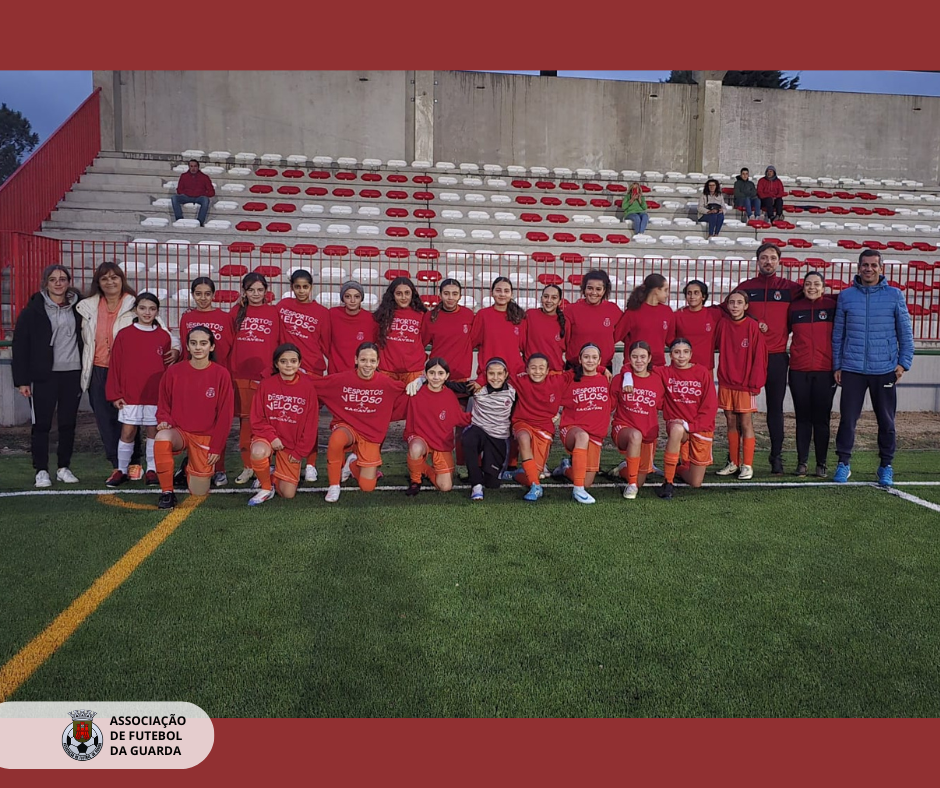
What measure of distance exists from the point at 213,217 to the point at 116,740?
531 inches

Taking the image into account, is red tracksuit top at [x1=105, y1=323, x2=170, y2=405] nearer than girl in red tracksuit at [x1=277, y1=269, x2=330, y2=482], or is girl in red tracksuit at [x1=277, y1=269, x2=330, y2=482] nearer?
red tracksuit top at [x1=105, y1=323, x2=170, y2=405]

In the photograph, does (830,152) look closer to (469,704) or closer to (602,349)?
(602,349)

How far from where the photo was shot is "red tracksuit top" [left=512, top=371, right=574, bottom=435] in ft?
17.4

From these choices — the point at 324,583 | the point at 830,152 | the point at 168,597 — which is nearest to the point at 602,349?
the point at 324,583

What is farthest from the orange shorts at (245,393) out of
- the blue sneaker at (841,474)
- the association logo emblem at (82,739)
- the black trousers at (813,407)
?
the blue sneaker at (841,474)

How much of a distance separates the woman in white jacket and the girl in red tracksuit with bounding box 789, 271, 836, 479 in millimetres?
5203

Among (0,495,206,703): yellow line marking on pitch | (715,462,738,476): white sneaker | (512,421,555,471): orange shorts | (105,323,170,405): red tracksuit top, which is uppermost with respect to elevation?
(105,323,170,405): red tracksuit top

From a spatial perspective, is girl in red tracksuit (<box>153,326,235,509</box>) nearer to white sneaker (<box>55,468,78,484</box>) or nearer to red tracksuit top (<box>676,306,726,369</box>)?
white sneaker (<box>55,468,78,484</box>)

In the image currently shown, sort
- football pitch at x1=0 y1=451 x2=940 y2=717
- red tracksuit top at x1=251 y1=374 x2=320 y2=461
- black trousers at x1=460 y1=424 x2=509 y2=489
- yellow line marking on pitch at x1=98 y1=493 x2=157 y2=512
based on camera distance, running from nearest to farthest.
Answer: football pitch at x1=0 y1=451 x2=940 y2=717 → yellow line marking on pitch at x1=98 y1=493 x2=157 y2=512 → red tracksuit top at x1=251 y1=374 x2=320 y2=461 → black trousers at x1=460 y1=424 x2=509 y2=489

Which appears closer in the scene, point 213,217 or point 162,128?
point 213,217

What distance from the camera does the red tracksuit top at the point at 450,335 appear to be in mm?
5793

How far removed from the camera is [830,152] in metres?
21.3

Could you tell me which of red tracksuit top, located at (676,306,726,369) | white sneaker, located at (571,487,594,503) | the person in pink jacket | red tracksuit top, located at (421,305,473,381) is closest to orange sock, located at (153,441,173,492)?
red tracksuit top, located at (421,305,473,381)

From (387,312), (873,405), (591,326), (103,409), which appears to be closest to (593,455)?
(591,326)
